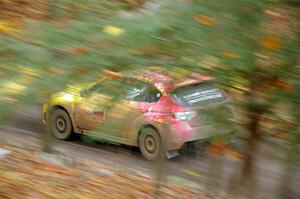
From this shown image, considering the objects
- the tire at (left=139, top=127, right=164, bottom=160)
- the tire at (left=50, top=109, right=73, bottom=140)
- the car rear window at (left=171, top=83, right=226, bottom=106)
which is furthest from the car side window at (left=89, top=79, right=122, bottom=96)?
the tire at (left=50, top=109, right=73, bottom=140)

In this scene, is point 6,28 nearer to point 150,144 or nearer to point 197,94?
point 197,94

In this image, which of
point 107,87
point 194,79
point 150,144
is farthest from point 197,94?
point 150,144

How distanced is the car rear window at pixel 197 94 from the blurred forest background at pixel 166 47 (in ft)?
0.27

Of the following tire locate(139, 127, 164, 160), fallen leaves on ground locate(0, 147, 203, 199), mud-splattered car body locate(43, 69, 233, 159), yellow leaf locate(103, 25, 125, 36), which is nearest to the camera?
yellow leaf locate(103, 25, 125, 36)

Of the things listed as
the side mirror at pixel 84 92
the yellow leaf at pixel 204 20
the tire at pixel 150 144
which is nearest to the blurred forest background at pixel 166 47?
the yellow leaf at pixel 204 20

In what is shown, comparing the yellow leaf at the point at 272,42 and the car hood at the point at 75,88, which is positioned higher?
the yellow leaf at the point at 272,42

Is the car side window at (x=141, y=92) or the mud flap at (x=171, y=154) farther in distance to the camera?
the mud flap at (x=171, y=154)

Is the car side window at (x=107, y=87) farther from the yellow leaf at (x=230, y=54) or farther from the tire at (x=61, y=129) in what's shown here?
the tire at (x=61, y=129)

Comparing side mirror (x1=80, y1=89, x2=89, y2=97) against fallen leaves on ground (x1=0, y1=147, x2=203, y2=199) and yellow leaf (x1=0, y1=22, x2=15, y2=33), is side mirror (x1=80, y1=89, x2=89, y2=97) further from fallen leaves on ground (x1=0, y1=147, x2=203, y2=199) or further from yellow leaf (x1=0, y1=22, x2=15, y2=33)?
fallen leaves on ground (x1=0, y1=147, x2=203, y2=199)

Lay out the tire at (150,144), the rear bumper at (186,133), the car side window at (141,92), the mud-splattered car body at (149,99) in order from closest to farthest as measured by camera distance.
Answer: the mud-splattered car body at (149,99), the car side window at (141,92), the rear bumper at (186,133), the tire at (150,144)

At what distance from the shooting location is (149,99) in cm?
295

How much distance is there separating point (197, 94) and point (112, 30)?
2.38ft

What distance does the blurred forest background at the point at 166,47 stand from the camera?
2.09 metres

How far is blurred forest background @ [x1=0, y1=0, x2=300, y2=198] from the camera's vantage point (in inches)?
82.4
